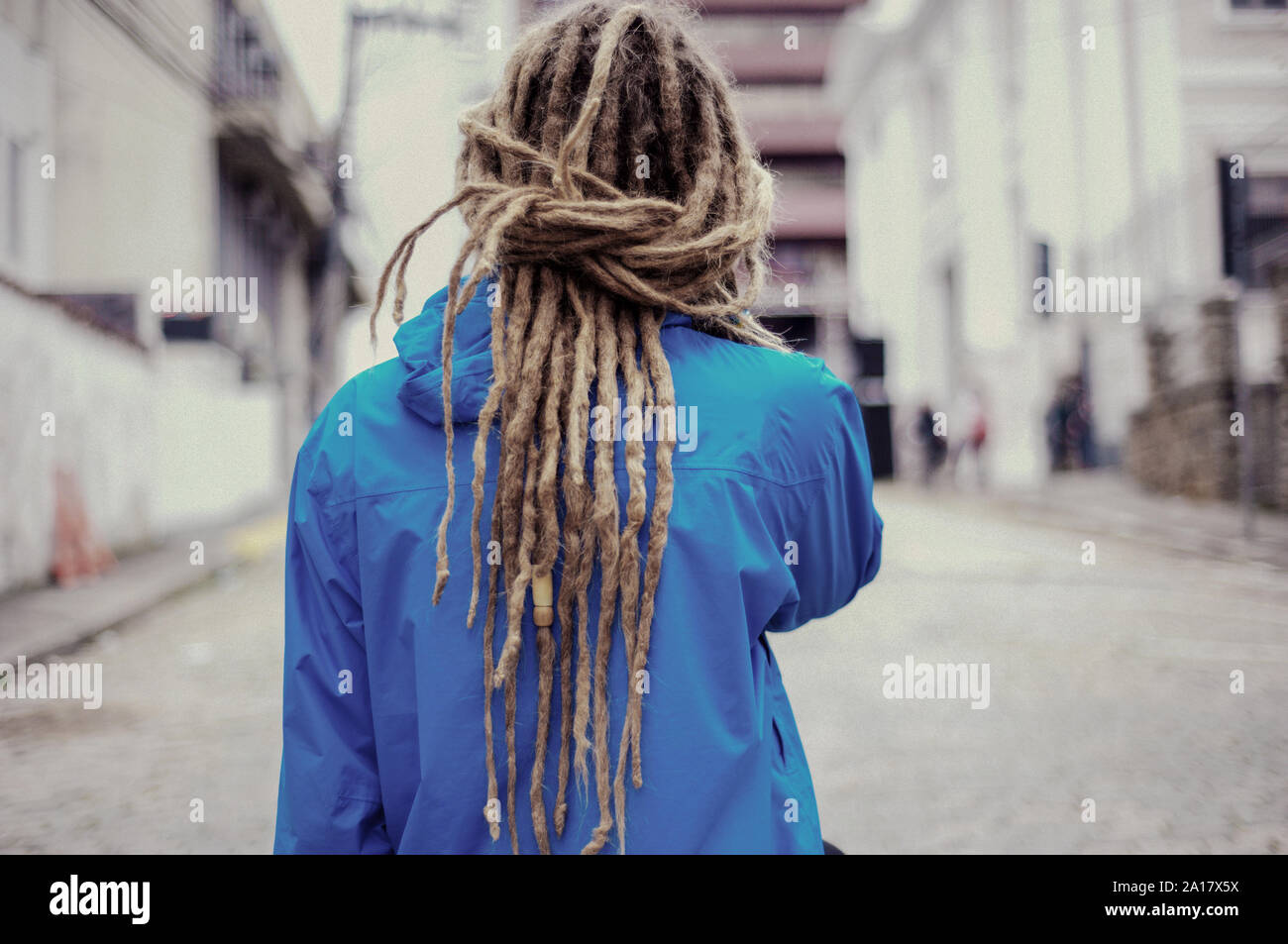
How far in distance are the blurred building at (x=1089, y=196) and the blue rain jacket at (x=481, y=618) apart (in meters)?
9.40

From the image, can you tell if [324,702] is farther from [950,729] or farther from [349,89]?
[349,89]

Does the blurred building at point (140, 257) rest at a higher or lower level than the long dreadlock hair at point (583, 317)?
higher

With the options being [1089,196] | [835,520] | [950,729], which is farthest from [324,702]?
[1089,196]

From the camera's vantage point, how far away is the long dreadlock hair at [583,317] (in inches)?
42.1

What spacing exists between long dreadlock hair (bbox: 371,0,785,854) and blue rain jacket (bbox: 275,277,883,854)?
0.03 meters

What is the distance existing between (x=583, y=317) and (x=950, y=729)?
3878 mm

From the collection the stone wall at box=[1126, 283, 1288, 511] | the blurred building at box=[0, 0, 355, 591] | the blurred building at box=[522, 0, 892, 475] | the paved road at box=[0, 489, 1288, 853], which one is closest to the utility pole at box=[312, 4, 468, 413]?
the blurred building at box=[0, 0, 355, 591]

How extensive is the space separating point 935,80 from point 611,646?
2547 cm

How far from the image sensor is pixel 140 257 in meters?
12.0

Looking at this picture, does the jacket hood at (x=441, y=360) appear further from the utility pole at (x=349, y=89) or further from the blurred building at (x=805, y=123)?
the blurred building at (x=805, y=123)

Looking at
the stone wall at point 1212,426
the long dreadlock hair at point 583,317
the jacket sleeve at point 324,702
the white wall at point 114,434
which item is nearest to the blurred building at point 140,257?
the white wall at point 114,434

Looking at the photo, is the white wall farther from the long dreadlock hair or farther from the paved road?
the long dreadlock hair
